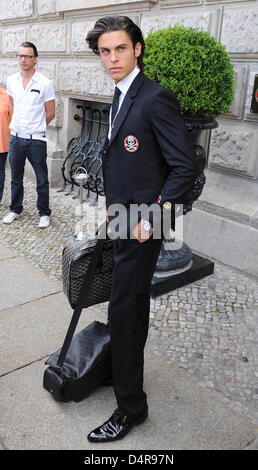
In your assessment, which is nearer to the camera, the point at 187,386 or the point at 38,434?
the point at 38,434

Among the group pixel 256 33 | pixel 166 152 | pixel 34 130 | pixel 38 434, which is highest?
pixel 256 33

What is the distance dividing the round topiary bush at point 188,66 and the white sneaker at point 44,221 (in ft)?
7.94

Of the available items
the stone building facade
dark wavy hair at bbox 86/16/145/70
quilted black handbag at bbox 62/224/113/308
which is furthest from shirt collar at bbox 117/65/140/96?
the stone building facade

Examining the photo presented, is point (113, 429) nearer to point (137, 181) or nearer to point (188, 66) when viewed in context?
point (137, 181)

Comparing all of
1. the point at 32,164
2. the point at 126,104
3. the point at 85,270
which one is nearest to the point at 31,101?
the point at 32,164

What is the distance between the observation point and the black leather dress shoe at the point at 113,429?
243 centimetres

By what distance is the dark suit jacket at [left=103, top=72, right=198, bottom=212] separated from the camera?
2.02 m

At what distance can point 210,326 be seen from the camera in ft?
12.0

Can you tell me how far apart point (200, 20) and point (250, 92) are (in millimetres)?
975

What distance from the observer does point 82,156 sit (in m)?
7.35

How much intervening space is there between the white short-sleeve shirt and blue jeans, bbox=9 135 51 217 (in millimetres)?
155

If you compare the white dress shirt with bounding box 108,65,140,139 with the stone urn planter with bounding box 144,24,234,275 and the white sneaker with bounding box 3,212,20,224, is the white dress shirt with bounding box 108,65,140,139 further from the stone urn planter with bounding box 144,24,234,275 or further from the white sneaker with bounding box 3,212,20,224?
the white sneaker with bounding box 3,212,20,224

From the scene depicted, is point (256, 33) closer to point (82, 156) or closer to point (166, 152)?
point (166, 152)

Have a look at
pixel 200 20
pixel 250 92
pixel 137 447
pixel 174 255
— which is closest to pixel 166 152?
pixel 137 447
